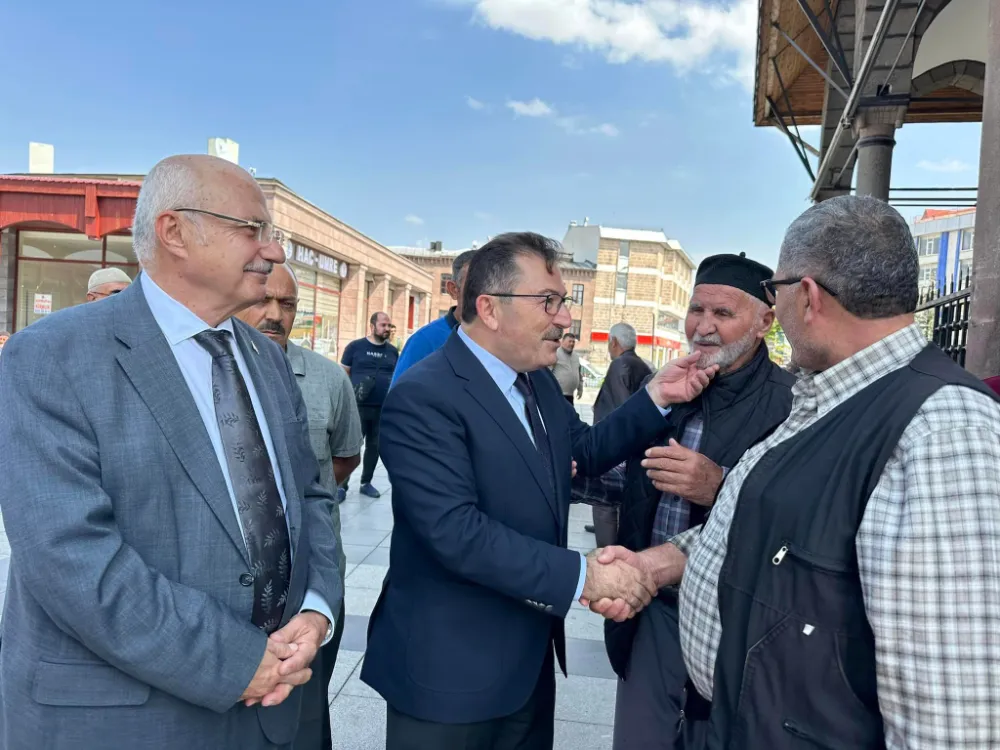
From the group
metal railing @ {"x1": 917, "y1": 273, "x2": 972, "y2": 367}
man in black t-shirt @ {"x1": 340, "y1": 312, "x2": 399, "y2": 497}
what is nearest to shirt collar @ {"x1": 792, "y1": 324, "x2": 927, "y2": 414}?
metal railing @ {"x1": 917, "y1": 273, "x2": 972, "y2": 367}

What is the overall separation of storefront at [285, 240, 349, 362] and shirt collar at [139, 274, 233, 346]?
47.9 ft

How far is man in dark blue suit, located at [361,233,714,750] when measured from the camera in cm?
180

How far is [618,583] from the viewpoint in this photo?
6.23 ft

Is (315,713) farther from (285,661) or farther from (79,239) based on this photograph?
(79,239)

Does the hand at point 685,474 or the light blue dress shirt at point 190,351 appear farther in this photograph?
the hand at point 685,474

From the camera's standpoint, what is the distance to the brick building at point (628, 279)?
51281mm

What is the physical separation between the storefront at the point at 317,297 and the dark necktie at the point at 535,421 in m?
14.2

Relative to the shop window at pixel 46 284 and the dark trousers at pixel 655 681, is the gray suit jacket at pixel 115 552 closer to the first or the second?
the dark trousers at pixel 655 681

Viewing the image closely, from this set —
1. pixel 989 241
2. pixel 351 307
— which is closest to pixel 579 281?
pixel 351 307

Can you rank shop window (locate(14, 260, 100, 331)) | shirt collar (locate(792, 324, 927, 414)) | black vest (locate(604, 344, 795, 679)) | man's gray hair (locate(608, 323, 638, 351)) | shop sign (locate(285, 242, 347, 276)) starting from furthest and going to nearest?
1. shop sign (locate(285, 242, 347, 276))
2. shop window (locate(14, 260, 100, 331))
3. man's gray hair (locate(608, 323, 638, 351))
4. black vest (locate(604, 344, 795, 679))
5. shirt collar (locate(792, 324, 927, 414))

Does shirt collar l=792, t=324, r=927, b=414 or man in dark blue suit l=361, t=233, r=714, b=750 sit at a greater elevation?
shirt collar l=792, t=324, r=927, b=414

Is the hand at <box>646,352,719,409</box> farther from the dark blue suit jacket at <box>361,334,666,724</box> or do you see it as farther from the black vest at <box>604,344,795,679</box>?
the dark blue suit jacket at <box>361,334,666,724</box>

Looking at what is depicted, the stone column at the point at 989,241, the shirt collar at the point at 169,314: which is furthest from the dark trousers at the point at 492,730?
the stone column at the point at 989,241

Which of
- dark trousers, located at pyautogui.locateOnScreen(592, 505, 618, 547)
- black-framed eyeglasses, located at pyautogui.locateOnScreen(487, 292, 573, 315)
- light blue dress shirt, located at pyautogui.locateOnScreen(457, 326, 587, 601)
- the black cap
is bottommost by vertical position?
dark trousers, located at pyautogui.locateOnScreen(592, 505, 618, 547)
